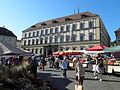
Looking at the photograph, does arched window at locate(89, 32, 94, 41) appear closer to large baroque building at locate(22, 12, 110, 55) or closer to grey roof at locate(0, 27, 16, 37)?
large baroque building at locate(22, 12, 110, 55)

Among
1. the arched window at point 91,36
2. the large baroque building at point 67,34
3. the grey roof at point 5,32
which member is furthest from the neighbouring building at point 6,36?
the arched window at point 91,36

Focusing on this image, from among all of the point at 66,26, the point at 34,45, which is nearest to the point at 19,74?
the point at 66,26

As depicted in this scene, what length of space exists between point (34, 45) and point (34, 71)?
55329mm

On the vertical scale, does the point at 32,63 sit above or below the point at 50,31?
below

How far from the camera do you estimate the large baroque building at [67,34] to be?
2135 inches

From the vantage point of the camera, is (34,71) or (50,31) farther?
(50,31)

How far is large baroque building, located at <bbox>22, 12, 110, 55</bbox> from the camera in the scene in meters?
54.2

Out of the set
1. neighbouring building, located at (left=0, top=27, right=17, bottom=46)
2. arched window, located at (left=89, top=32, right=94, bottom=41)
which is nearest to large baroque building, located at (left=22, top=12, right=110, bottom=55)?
arched window, located at (left=89, top=32, right=94, bottom=41)

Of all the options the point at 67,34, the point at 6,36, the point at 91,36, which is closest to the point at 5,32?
the point at 6,36

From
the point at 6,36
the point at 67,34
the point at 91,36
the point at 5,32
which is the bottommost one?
the point at 91,36

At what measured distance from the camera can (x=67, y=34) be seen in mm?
60625

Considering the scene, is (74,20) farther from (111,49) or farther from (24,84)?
(24,84)

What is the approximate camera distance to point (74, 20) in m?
59.3

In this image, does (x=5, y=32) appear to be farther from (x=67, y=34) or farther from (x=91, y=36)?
(x=91, y=36)
